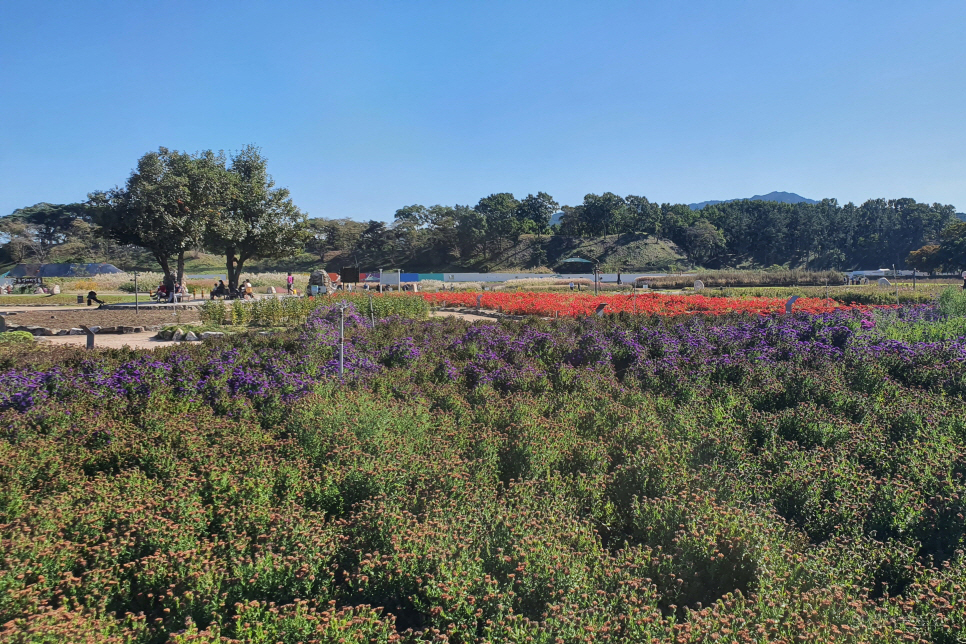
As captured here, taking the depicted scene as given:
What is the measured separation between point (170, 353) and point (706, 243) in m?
83.3

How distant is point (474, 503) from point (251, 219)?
2808cm

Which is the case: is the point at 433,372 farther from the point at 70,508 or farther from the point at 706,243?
the point at 706,243

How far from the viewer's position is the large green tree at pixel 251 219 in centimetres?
2709

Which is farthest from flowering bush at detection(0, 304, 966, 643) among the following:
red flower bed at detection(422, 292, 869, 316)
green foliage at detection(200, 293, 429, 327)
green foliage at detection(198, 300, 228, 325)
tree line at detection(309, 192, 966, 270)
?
tree line at detection(309, 192, 966, 270)

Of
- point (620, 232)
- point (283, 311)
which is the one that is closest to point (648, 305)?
point (283, 311)

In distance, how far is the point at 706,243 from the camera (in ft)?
268

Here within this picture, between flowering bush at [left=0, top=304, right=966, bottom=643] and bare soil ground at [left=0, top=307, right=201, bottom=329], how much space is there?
9.81 metres

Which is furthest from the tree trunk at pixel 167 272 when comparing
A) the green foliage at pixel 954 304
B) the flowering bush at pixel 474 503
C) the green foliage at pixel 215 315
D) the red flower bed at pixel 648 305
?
the green foliage at pixel 954 304

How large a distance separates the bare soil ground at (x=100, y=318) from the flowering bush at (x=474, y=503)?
9812 mm

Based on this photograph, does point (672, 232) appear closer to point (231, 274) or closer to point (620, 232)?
point (620, 232)

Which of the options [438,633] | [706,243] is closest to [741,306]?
[438,633]

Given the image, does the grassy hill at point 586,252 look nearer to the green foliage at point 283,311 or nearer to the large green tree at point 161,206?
the large green tree at point 161,206

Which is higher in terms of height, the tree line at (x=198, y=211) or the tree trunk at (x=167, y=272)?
the tree line at (x=198, y=211)

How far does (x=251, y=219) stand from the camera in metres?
28.6
